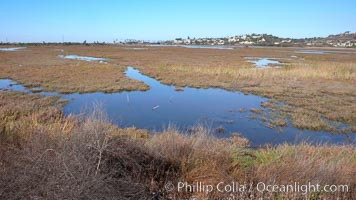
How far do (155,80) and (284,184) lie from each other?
25.1 metres

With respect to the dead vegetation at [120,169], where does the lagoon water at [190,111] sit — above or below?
below

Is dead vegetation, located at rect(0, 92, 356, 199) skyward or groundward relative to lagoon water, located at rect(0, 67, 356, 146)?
skyward

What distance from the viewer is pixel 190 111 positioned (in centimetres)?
1734

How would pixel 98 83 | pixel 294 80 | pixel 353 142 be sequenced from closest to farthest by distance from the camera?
pixel 353 142 → pixel 98 83 → pixel 294 80

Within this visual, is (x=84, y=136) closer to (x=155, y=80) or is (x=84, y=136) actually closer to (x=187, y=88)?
(x=187, y=88)

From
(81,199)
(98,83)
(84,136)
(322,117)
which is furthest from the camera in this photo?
(98,83)

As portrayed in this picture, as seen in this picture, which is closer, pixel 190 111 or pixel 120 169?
pixel 120 169

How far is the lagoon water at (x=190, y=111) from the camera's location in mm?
13016

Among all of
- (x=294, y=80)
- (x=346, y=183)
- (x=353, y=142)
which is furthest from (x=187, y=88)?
(x=346, y=183)

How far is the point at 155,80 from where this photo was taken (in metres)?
29.5

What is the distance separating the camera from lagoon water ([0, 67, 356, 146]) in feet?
42.7

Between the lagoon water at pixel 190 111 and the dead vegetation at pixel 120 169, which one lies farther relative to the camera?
the lagoon water at pixel 190 111

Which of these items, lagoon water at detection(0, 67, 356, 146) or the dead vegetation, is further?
lagoon water at detection(0, 67, 356, 146)

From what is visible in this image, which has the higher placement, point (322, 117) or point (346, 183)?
point (346, 183)
